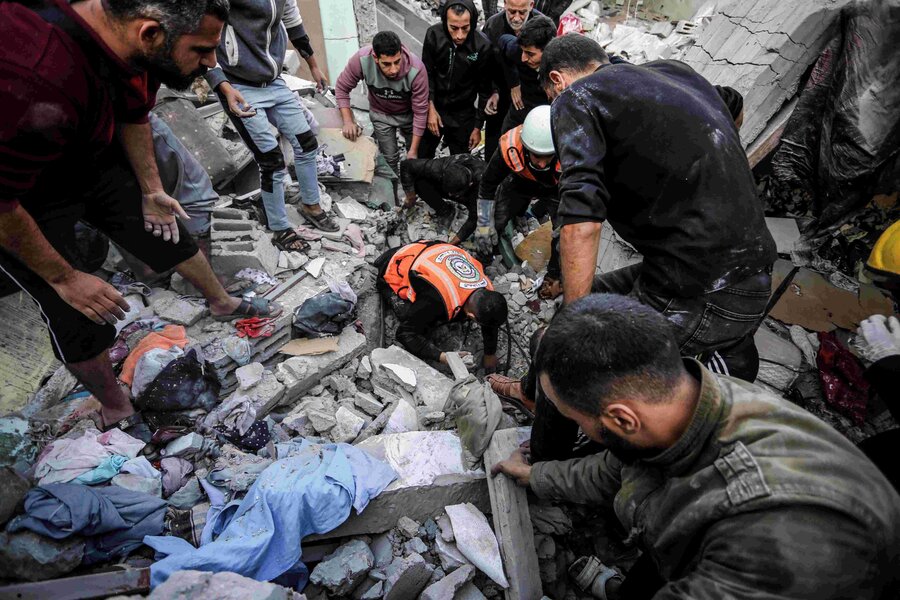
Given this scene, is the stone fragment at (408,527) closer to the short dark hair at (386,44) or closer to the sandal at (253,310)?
the sandal at (253,310)

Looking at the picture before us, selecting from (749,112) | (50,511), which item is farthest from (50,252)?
(749,112)

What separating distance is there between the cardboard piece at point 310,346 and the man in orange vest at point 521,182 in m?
1.93

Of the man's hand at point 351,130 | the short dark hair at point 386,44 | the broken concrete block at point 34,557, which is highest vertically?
the short dark hair at point 386,44

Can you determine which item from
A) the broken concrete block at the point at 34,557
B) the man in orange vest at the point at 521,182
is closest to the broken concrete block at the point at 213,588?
the broken concrete block at the point at 34,557

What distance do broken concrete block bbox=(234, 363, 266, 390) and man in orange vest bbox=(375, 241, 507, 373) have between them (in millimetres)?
1138

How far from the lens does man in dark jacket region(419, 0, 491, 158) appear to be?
4730mm

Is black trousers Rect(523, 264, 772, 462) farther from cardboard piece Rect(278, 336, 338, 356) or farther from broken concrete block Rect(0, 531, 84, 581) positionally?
broken concrete block Rect(0, 531, 84, 581)

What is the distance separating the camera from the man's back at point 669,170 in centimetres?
200

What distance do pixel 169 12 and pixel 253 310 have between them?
6.55ft

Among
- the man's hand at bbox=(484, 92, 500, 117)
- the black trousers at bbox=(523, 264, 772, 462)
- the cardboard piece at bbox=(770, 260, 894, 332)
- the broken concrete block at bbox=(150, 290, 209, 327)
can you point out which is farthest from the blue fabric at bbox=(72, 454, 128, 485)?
the cardboard piece at bbox=(770, 260, 894, 332)

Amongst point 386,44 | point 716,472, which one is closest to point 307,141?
point 386,44

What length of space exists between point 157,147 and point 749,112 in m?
4.63

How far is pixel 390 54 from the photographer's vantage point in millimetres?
4461

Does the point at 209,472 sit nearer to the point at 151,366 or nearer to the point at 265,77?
the point at 151,366
